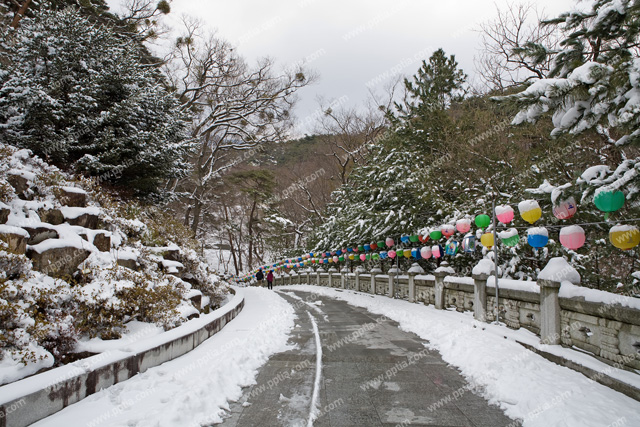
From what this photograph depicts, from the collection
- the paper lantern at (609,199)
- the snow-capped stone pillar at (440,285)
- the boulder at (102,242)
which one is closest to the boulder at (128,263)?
the boulder at (102,242)

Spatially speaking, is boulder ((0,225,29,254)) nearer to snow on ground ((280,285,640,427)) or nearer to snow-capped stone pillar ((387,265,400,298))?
snow on ground ((280,285,640,427))

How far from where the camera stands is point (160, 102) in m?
13.3

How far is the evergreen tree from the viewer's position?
33.1ft

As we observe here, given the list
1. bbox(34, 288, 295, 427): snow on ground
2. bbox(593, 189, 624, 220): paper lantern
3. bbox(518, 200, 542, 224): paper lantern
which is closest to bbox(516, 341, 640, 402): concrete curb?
bbox(593, 189, 624, 220): paper lantern

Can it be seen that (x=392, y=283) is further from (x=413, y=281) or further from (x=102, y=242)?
(x=102, y=242)

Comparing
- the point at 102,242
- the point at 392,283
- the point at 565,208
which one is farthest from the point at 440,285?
the point at 102,242

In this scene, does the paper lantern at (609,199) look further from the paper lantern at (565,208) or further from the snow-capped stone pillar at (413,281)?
the snow-capped stone pillar at (413,281)

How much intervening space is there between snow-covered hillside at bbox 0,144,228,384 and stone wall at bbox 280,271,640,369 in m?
7.45

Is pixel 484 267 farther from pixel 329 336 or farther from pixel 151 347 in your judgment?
pixel 151 347

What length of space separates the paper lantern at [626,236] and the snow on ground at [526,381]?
5.87 feet

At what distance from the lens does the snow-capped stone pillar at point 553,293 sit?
6496 mm

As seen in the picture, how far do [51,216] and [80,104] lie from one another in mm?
5297

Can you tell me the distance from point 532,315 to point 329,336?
4714mm

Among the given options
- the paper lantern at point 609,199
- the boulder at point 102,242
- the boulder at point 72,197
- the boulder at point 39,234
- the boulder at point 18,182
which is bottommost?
the boulder at point 102,242
